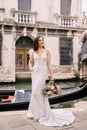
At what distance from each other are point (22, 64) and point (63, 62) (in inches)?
91.9

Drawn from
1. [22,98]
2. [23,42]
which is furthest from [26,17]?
[22,98]

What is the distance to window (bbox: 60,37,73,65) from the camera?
1297 centimetres

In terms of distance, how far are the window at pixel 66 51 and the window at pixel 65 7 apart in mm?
1489

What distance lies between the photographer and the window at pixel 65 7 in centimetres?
1301

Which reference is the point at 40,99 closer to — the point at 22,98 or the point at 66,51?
the point at 22,98

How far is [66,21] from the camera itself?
42.4 ft

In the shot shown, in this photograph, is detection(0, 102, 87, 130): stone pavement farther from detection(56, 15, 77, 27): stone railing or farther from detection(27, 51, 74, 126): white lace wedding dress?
detection(56, 15, 77, 27): stone railing

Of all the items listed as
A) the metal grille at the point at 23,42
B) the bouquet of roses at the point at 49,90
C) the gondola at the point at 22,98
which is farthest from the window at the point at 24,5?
the bouquet of roses at the point at 49,90

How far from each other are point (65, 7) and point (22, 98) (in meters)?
8.67

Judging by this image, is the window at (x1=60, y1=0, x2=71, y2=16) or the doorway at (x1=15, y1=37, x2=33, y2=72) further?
the window at (x1=60, y1=0, x2=71, y2=16)

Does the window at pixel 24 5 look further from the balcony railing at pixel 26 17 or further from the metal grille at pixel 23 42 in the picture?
the metal grille at pixel 23 42

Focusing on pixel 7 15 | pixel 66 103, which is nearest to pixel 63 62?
pixel 7 15

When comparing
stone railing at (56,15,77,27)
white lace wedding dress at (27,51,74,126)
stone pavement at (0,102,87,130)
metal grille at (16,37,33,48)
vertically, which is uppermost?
stone railing at (56,15,77,27)

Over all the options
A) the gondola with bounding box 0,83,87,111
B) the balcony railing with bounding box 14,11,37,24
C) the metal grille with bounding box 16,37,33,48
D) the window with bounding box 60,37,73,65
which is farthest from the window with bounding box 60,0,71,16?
the gondola with bounding box 0,83,87,111
